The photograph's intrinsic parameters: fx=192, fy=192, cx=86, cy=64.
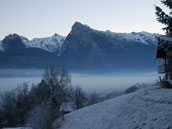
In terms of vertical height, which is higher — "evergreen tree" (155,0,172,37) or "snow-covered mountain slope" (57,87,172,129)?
"evergreen tree" (155,0,172,37)

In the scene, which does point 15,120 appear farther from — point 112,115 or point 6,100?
point 112,115

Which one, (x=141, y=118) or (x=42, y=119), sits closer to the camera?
(x=141, y=118)

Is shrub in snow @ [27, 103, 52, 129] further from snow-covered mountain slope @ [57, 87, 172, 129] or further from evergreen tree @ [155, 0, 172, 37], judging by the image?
evergreen tree @ [155, 0, 172, 37]

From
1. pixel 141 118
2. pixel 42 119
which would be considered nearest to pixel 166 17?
pixel 141 118

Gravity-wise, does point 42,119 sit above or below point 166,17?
below

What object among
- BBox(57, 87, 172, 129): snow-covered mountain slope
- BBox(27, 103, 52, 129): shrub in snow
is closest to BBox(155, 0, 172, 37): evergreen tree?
BBox(57, 87, 172, 129): snow-covered mountain slope

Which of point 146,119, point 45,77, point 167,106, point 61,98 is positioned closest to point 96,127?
point 146,119

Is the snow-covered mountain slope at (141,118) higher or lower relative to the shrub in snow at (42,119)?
higher

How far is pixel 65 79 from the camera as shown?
47.5m

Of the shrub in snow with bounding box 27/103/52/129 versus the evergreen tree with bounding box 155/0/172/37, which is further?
the shrub in snow with bounding box 27/103/52/129

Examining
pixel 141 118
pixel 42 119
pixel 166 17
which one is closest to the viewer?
pixel 166 17

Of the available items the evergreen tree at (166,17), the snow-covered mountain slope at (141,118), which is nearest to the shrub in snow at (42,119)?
the snow-covered mountain slope at (141,118)

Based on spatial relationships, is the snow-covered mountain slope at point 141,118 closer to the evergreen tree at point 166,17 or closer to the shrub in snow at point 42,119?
the shrub in snow at point 42,119

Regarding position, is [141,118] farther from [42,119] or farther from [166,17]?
[42,119]
